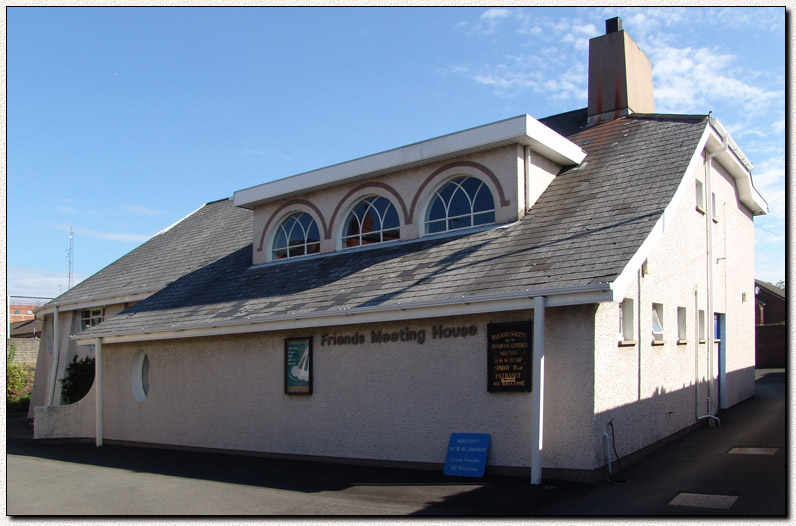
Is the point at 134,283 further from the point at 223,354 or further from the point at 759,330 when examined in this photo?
the point at 759,330

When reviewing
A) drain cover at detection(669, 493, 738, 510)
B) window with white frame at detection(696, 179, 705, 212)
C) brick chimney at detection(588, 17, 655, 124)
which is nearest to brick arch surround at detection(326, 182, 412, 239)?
brick chimney at detection(588, 17, 655, 124)

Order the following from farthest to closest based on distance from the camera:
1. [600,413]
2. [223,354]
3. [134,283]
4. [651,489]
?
[134,283], [223,354], [600,413], [651,489]

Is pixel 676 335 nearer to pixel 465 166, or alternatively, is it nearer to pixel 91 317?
pixel 465 166

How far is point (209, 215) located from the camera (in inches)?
917

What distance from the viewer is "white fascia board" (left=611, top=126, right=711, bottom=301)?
9074 millimetres

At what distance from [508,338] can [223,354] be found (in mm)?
6463

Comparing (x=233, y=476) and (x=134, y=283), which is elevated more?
(x=134, y=283)

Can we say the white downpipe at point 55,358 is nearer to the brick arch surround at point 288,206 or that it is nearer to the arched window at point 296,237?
the brick arch surround at point 288,206

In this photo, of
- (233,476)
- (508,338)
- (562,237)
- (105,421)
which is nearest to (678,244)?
(562,237)

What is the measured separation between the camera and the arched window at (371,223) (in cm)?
1423

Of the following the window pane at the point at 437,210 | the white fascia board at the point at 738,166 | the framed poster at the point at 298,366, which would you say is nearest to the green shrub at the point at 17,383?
the framed poster at the point at 298,366

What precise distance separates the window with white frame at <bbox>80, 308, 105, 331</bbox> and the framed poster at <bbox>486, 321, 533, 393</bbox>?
14559mm

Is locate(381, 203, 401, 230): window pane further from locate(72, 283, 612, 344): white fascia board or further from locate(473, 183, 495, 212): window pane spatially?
locate(72, 283, 612, 344): white fascia board

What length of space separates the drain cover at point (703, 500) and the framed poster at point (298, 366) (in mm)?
6498
